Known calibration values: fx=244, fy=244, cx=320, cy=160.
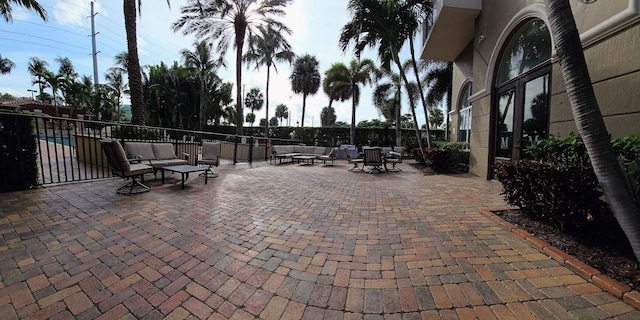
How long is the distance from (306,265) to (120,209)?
3.02m

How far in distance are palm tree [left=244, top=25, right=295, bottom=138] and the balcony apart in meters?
8.14

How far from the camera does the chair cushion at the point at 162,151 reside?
6305 millimetres

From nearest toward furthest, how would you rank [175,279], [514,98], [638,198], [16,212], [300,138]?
[175,279] → [638,198] → [16,212] → [514,98] → [300,138]

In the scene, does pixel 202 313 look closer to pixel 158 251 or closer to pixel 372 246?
pixel 158 251

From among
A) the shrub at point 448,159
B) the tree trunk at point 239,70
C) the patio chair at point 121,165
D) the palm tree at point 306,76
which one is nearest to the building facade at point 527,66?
the shrub at point 448,159

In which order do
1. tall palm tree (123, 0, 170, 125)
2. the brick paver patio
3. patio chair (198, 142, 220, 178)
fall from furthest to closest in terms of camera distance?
tall palm tree (123, 0, 170, 125)
patio chair (198, 142, 220, 178)
the brick paver patio

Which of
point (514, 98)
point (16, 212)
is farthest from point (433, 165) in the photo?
point (16, 212)

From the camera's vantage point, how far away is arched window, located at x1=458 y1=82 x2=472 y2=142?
10.4 m

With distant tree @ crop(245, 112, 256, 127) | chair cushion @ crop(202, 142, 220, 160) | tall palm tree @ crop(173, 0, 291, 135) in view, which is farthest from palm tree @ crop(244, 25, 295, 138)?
distant tree @ crop(245, 112, 256, 127)

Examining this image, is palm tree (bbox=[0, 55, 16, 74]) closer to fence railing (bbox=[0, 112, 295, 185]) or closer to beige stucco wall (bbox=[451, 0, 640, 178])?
fence railing (bbox=[0, 112, 295, 185])

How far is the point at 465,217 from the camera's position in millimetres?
3447

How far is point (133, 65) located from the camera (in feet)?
25.7

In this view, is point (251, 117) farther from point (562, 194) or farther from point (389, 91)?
point (562, 194)

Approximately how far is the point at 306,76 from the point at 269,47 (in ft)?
41.9
